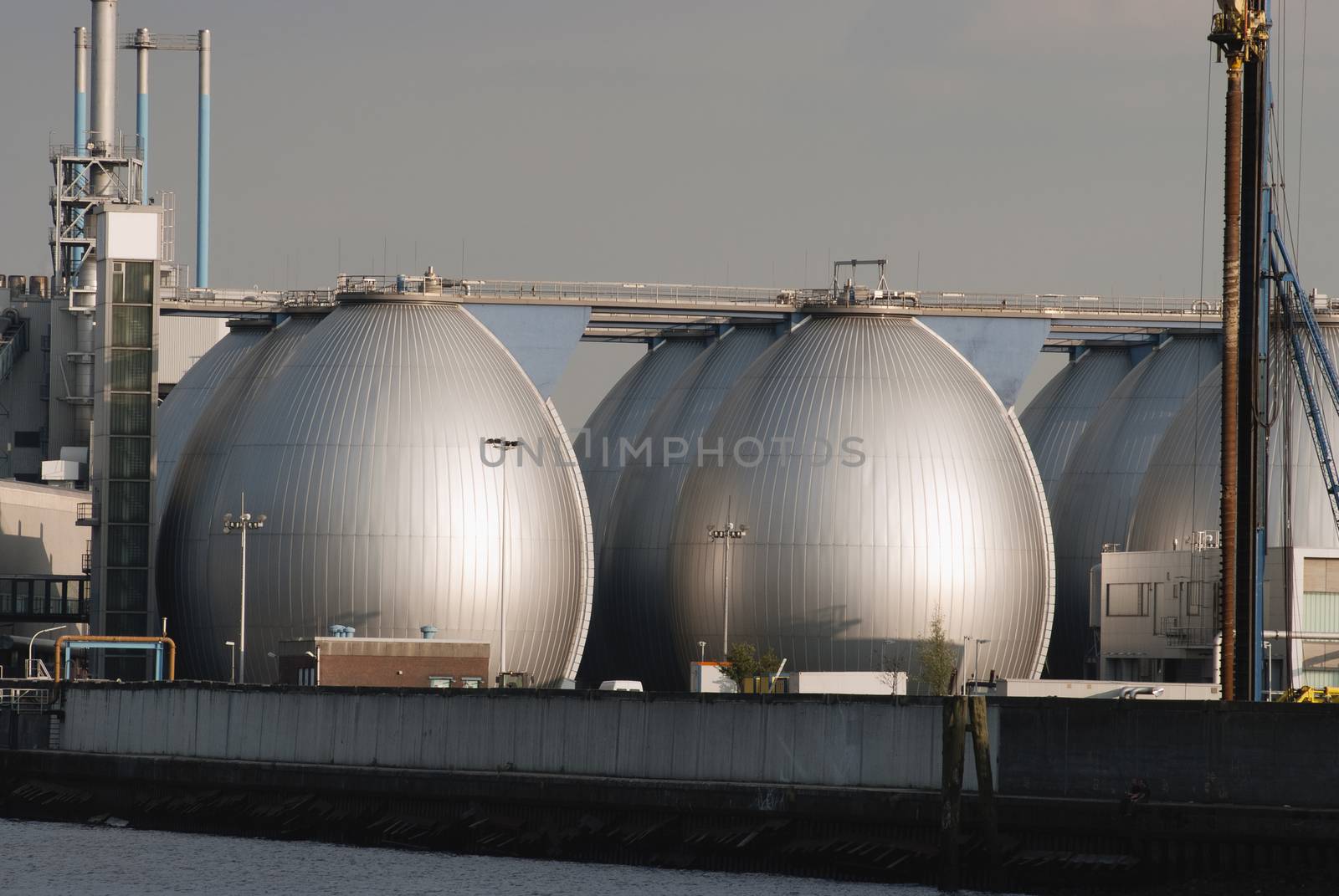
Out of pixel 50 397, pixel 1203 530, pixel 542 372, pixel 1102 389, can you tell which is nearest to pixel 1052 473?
pixel 1102 389

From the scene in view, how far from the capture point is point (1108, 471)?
295ft

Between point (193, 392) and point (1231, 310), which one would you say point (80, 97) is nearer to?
point (193, 392)

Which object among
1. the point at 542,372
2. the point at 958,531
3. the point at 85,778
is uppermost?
the point at 542,372

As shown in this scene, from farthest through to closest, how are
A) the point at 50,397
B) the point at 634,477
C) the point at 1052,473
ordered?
the point at 50,397 → the point at 1052,473 → the point at 634,477

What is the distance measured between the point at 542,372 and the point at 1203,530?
22.5 meters

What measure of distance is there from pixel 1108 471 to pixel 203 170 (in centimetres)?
5080

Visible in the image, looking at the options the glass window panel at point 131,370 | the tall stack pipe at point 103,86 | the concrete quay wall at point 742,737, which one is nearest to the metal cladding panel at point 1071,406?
the glass window panel at point 131,370

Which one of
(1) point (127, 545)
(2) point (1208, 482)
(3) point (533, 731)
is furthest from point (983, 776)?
(1) point (127, 545)

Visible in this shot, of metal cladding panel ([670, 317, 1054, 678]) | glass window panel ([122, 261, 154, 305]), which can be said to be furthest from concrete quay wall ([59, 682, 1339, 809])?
glass window panel ([122, 261, 154, 305])

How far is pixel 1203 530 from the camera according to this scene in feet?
254

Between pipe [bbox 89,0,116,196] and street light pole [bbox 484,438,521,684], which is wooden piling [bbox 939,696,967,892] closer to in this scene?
street light pole [bbox 484,438,521,684]

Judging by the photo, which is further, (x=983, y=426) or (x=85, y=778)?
(x=983, y=426)

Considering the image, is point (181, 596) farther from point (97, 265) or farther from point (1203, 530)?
point (1203, 530)

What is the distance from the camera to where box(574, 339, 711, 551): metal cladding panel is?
3521 inches
